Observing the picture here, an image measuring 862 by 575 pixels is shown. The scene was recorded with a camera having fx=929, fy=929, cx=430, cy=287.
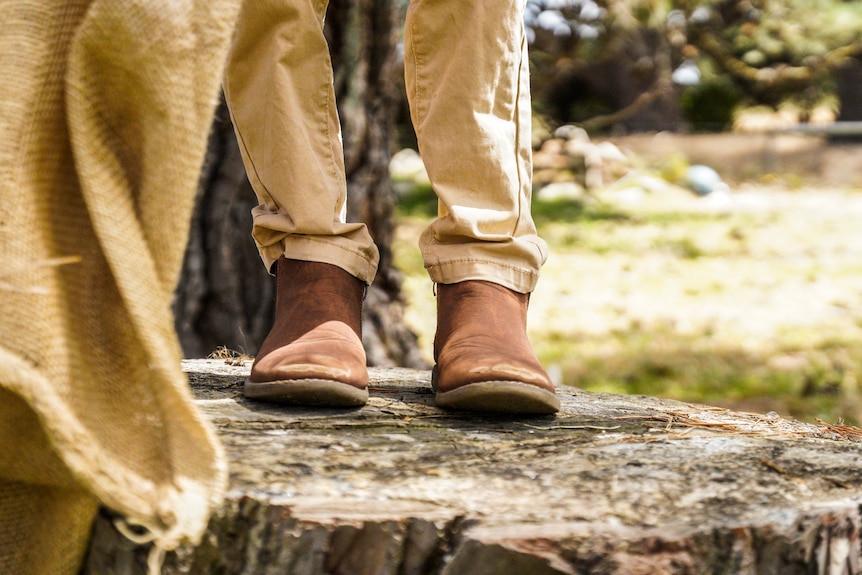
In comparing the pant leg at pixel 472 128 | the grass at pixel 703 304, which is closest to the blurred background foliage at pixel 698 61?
the grass at pixel 703 304

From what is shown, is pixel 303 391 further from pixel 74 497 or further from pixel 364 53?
pixel 364 53

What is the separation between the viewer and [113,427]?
3.08ft

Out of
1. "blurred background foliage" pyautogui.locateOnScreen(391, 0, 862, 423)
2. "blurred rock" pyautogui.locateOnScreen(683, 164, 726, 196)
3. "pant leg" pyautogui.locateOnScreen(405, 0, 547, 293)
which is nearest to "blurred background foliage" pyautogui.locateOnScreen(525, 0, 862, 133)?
"blurred background foliage" pyautogui.locateOnScreen(391, 0, 862, 423)

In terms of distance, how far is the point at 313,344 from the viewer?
1339mm

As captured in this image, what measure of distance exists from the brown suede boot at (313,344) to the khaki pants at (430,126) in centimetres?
3

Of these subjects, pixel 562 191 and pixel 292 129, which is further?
pixel 562 191

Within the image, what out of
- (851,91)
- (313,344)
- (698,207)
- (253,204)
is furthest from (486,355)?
(851,91)

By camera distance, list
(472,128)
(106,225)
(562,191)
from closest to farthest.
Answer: (106,225)
(472,128)
(562,191)

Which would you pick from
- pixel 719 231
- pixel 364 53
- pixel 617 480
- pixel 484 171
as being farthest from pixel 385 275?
pixel 719 231

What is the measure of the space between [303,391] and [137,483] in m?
0.42

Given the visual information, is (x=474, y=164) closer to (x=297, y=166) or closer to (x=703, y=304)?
(x=297, y=166)

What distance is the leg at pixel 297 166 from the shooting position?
142cm

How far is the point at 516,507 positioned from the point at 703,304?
3497mm

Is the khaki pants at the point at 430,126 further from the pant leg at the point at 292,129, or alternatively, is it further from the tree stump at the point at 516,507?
the tree stump at the point at 516,507
